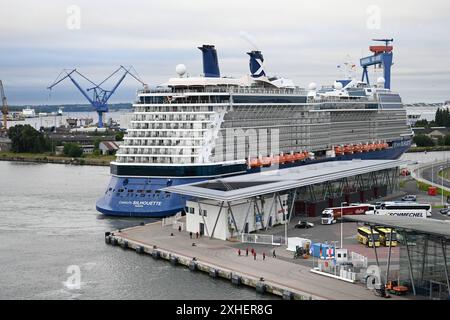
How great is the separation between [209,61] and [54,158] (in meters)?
46.7

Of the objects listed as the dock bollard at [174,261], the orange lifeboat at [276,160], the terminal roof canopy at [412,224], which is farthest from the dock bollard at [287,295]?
the orange lifeboat at [276,160]

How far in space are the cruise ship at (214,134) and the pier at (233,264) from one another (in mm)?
3455

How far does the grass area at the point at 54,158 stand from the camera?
8170 centimetres

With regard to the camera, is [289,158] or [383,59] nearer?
[289,158]

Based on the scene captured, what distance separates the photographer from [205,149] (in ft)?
123

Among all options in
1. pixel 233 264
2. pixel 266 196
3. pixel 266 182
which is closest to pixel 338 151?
pixel 266 182

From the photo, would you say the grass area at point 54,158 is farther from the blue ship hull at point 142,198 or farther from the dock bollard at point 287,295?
the dock bollard at point 287,295

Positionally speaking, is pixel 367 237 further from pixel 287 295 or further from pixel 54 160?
pixel 54 160

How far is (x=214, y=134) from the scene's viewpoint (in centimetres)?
3872

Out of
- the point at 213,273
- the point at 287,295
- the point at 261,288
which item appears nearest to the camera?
the point at 287,295
